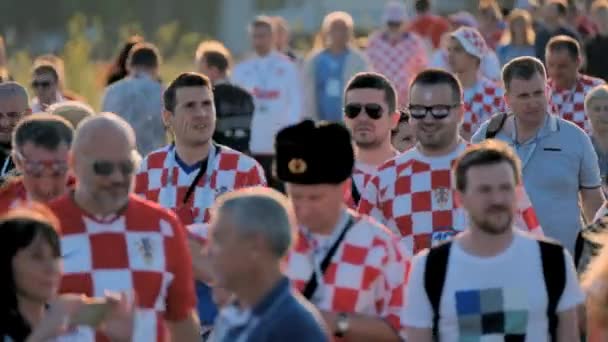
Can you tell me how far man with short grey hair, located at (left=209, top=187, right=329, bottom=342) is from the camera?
235 inches

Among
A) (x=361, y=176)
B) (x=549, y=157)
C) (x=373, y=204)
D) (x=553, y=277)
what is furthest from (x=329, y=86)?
(x=553, y=277)

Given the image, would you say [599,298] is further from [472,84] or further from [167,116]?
[472,84]

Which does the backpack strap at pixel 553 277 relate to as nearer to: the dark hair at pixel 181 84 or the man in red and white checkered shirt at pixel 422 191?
the man in red and white checkered shirt at pixel 422 191

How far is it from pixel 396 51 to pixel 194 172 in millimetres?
11724

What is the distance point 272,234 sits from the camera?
6.12 metres

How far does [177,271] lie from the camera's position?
7.58m

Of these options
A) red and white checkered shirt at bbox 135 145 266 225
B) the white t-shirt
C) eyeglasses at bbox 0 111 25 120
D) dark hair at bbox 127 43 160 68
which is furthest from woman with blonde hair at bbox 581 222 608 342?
dark hair at bbox 127 43 160 68

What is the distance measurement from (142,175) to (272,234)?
4074mm

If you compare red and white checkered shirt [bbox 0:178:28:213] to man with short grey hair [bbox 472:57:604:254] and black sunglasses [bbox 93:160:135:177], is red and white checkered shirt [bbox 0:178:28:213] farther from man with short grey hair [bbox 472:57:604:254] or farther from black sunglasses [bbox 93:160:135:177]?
man with short grey hair [bbox 472:57:604:254]

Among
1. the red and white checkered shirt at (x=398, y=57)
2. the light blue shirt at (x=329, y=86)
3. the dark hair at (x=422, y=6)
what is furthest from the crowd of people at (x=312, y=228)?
the dark hair at (x=422, y=6)

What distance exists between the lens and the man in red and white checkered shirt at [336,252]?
7520 mm

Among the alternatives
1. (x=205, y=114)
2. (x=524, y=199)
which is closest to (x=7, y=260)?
(x=524, y=199)

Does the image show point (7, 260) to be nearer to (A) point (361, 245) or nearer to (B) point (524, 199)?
(A) point (361, 245)

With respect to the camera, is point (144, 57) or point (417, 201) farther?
point (144, 57)
